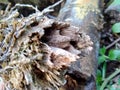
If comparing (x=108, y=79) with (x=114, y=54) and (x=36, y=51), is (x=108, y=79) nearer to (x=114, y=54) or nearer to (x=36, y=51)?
(x=114, y=54)

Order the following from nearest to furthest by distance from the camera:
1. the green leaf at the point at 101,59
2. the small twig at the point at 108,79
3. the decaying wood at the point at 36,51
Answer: the decaying wood at the point at 36,51, the small twig at the point at 108,79, the green leaf at the point at 101,59

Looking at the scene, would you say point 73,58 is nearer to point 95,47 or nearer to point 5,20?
point 5,20

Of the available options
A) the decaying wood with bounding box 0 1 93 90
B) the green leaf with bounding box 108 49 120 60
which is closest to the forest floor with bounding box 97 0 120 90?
the green leaf with bounding box 108 49 120 60

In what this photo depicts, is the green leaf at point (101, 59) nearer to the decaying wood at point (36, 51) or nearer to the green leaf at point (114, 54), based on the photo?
the green leaf at point (114, 54)

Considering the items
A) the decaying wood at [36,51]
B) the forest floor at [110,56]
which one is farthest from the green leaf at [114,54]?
the decaying wood at [36,51]

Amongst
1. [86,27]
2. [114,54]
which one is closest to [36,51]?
[86,27]

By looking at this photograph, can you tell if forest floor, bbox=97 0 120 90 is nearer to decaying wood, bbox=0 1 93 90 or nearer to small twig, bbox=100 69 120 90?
small twig, bbox=100 69 120 90
